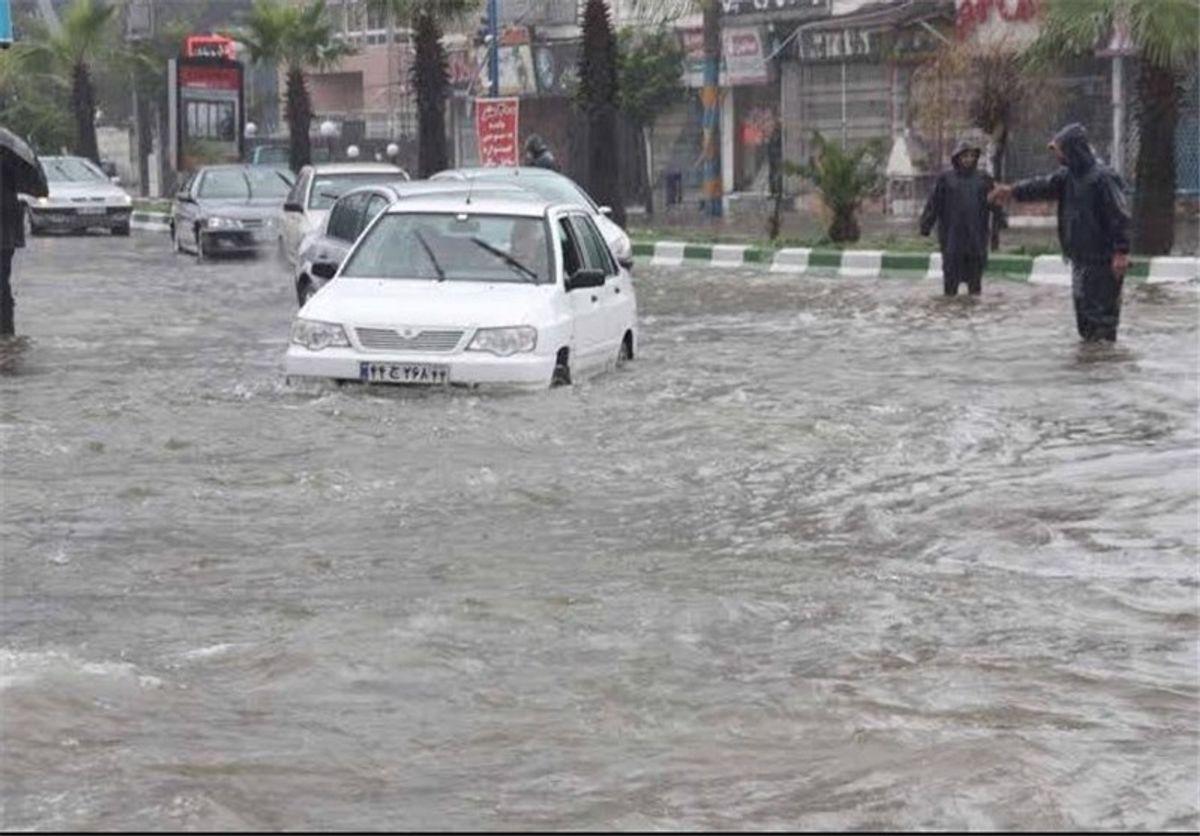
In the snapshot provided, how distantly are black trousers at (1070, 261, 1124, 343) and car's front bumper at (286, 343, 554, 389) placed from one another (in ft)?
18.0

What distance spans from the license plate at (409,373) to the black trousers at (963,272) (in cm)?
963

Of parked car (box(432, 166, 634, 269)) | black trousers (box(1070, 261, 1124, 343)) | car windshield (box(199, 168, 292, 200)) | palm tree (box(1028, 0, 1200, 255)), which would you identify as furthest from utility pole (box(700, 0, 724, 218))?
black trousers (box(1070, 261, 1124, 343))

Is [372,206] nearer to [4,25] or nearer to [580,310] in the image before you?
[580,310]

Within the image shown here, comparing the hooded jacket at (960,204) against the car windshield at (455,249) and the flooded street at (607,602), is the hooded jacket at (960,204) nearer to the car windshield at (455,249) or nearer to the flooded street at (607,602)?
the flooded street at (607,602)

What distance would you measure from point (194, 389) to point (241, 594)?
291 inches

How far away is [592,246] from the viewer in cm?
1675

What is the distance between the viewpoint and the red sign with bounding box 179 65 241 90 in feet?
174

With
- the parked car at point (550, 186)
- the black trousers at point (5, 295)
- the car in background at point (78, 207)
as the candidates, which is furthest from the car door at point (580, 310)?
the car in background at point (78, 207)

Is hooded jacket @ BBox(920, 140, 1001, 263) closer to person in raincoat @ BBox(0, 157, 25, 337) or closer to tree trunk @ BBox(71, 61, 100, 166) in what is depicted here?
person in raincoat @ BBox(0, 157, 25, 337)

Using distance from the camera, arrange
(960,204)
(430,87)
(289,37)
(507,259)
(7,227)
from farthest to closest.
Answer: (289,37)
(430,87)
(960,204)
(7,227)
(507,259)

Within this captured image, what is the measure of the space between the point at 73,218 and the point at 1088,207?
26833mm

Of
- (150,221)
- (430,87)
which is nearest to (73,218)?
(150,221)

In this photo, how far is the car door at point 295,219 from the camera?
26.9 meters

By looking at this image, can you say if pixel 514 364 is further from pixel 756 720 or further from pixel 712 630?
pixel 756 720
